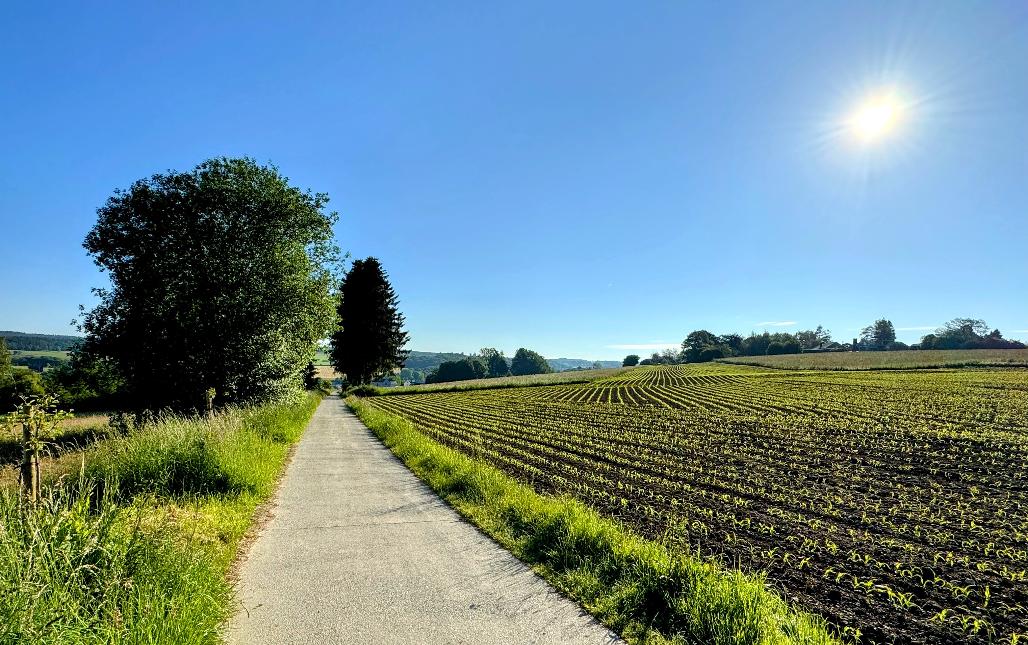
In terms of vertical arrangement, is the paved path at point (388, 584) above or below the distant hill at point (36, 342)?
below

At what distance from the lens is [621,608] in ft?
15.1

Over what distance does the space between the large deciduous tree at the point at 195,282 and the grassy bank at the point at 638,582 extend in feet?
51.1

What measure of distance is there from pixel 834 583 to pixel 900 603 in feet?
2.02

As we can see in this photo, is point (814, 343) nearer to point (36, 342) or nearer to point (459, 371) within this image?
point (459, 371)

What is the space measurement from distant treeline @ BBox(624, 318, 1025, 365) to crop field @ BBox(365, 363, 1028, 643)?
122 meters

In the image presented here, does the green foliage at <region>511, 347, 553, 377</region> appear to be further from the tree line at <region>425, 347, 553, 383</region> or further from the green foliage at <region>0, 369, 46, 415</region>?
the green foliage at <region>0, 369, 46, 415</region>

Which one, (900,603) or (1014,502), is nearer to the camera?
(900,603)

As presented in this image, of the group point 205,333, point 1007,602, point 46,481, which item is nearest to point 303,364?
point 205,333

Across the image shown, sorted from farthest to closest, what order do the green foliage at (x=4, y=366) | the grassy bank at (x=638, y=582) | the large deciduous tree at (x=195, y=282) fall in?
the green foliage at (x=4, y=366) < the large deciduous tree at (x=195, y=282) < the grassy bank at (x=638, y=582)

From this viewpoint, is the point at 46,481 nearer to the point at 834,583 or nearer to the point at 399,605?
the point at 399,605

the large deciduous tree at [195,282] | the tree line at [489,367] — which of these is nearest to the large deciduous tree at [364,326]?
the large deciduous tree at [195,282]

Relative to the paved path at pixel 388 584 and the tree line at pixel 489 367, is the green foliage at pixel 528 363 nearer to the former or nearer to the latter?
the tree line at pixel 489 367

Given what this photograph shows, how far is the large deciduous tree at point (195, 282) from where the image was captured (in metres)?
19.2

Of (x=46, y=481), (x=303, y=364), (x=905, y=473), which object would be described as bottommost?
(x=905, y=473)
